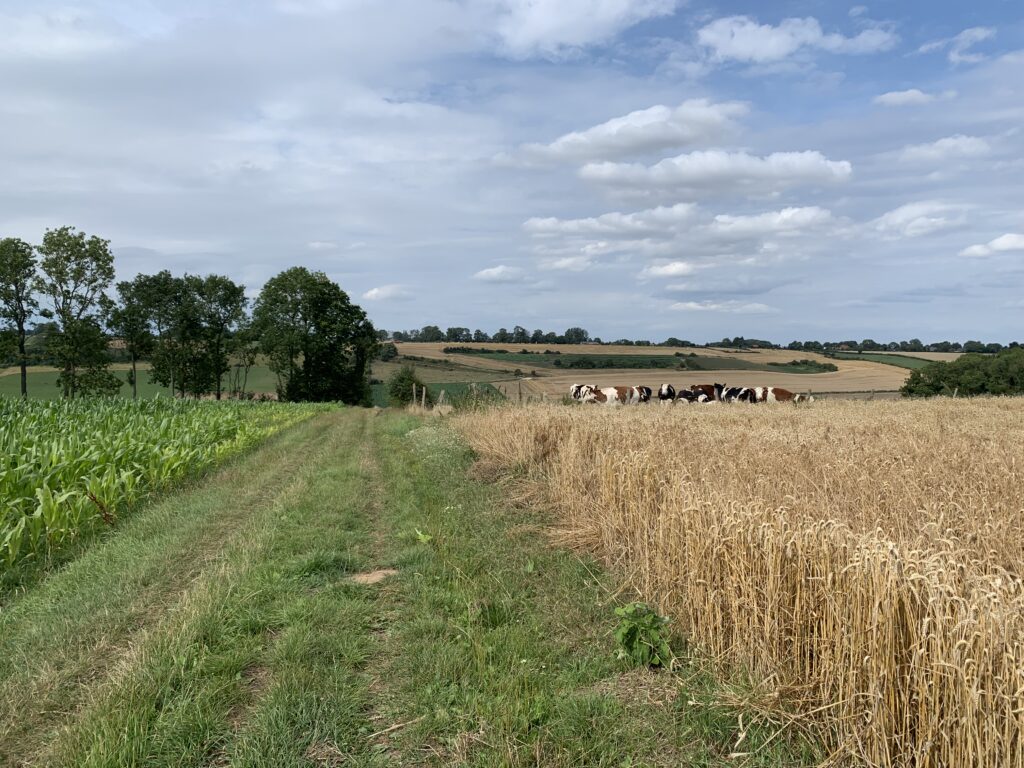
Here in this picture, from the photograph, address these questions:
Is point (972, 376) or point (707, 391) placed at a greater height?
point (972, 376)

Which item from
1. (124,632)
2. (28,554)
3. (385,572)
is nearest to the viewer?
(124,632)

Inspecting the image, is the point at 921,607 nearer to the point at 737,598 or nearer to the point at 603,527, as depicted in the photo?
the point at 737,598

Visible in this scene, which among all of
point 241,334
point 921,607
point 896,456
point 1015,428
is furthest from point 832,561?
point 241,334

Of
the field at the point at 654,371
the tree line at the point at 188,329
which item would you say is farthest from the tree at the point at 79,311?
the field at the point at 654,371

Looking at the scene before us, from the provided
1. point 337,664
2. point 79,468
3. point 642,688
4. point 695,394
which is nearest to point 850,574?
point 642,688

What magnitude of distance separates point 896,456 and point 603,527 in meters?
3.52

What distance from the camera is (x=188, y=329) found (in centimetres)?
6406

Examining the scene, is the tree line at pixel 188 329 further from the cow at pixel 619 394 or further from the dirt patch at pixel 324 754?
the dirt patch at pixel 324 754

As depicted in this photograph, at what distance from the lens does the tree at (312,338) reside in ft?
193

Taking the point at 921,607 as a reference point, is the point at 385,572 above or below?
below

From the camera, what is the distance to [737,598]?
375cm

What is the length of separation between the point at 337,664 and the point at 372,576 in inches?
72.3

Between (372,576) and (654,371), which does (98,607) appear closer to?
(372,576)

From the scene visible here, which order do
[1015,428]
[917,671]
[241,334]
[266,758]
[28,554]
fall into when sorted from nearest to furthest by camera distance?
[917,671]
[266,758]
[28,554]
[1015,428]
[241,334]
